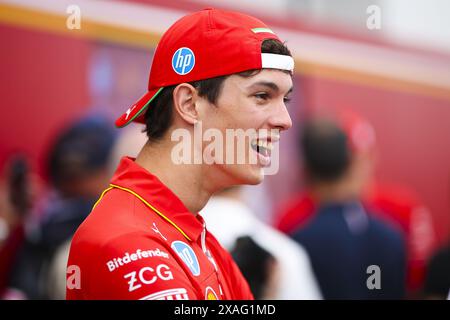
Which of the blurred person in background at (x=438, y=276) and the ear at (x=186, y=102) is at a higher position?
the ear at (x=186, y=102)

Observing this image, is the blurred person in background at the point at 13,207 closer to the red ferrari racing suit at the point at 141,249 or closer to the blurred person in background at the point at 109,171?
the blurred person in background at the point at 109,171

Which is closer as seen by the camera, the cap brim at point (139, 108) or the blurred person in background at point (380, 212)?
the cap brim at point (139, 108)

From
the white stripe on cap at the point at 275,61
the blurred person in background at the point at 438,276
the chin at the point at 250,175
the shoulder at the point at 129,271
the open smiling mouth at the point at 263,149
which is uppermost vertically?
the white stripe on cap at the point at 275,61

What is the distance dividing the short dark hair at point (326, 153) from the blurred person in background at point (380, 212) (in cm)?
8

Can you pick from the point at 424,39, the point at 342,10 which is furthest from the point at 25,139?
the point at 424,39

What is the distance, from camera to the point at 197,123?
268 cm

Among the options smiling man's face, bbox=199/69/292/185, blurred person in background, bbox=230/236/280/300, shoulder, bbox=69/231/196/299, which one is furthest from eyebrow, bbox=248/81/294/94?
blurred person in background, bbox=230/236/280/300

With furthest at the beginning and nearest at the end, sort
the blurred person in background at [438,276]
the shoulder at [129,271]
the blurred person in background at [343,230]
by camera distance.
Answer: the blurred person in background at [343,230], the blurred person in background at [438,276], the shoulder at [129,271]

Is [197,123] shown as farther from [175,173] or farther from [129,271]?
[129,271]

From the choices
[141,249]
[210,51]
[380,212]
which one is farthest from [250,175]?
[380,212]

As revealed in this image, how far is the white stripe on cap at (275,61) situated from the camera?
2637mm

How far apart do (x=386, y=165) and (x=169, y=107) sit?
5056 mm

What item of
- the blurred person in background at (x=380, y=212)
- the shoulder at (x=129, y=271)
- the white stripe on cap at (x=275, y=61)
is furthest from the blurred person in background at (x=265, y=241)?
the shoulder at (x=129, y=271)

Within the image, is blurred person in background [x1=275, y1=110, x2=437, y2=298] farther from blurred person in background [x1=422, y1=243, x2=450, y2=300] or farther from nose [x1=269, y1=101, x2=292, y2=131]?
nose [x1=269, y1=101, x2=292, y2=131]
